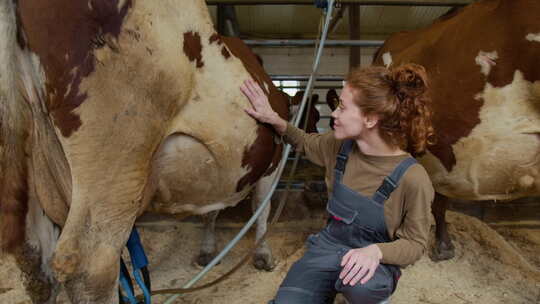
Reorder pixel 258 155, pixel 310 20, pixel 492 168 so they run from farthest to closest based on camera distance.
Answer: pixel 310 20, pixel 492 168, pixel 258 155

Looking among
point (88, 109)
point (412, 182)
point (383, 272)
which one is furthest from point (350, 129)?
point (88, 109)

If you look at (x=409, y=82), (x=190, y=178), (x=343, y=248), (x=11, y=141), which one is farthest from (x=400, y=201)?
(x=11, y=141)

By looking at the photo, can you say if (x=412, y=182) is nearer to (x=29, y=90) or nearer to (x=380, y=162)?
(x=380, y=162)

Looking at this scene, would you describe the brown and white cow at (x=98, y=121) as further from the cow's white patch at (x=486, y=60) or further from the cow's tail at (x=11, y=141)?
the cow's white patch at (x=486, y=60)

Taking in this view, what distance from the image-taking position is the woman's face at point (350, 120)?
1.44 m

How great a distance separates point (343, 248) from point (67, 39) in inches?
46.8

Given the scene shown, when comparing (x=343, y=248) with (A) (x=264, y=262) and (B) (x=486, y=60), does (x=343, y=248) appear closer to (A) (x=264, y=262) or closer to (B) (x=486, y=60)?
(B) (x=486, y=60)

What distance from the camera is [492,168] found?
2.22 m

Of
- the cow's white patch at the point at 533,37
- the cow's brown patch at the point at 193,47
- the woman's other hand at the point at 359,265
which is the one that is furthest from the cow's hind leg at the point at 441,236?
the cow's brown patch at the point at 193,47

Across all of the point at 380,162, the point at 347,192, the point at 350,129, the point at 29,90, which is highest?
the point at 29,90

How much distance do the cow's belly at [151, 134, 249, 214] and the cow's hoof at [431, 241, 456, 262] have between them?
170 centimetres

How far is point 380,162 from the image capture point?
146 cm

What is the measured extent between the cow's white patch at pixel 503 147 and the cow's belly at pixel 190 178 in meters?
1.25

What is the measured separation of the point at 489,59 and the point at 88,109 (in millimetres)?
1925
